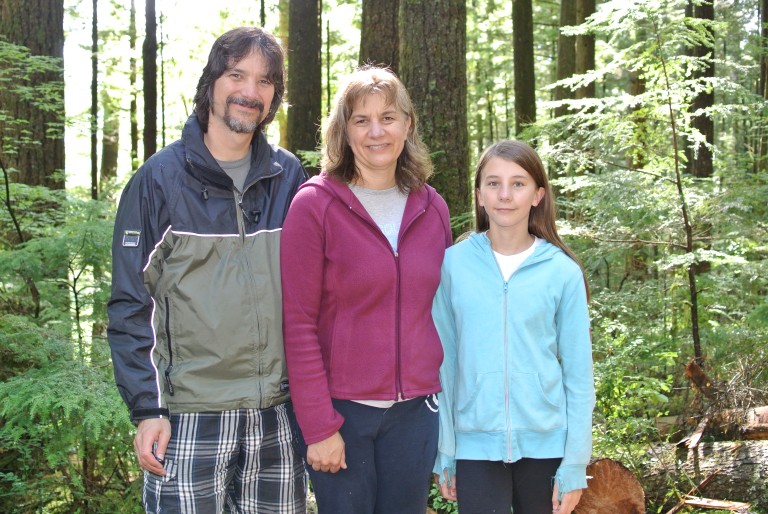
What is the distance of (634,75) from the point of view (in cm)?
1175

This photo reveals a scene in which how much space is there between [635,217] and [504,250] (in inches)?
117

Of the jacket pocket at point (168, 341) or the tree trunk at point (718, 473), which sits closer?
the jacket pocket at point (168, 341)

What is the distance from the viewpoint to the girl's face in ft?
8.82

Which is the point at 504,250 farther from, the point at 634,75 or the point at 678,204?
the point at 634,75

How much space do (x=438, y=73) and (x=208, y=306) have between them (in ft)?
10.4

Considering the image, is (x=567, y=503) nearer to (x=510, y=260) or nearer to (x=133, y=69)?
(x=510, y=260)

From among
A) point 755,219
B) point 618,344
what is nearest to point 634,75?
point 755,219

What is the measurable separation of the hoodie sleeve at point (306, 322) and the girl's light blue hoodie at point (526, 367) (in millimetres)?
532

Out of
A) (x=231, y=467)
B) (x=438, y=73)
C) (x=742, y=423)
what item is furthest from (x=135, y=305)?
(x=742, y=423)

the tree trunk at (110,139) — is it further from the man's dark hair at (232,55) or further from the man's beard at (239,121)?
the man's beard at (239,121)

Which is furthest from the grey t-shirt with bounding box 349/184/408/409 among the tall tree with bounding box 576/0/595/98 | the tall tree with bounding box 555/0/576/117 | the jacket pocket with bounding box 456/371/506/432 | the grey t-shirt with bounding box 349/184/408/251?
the tall tree with bounding box 555/0/576/117

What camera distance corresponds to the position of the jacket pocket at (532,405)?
256 centimetres

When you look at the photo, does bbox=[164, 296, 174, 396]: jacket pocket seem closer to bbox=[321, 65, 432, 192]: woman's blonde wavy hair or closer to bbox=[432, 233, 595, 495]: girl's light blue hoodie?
bbox=[321, 65, 432, 192]: woman's blonde wavy hair

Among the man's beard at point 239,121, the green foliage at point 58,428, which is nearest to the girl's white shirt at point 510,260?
the man's beard at point 239,121
